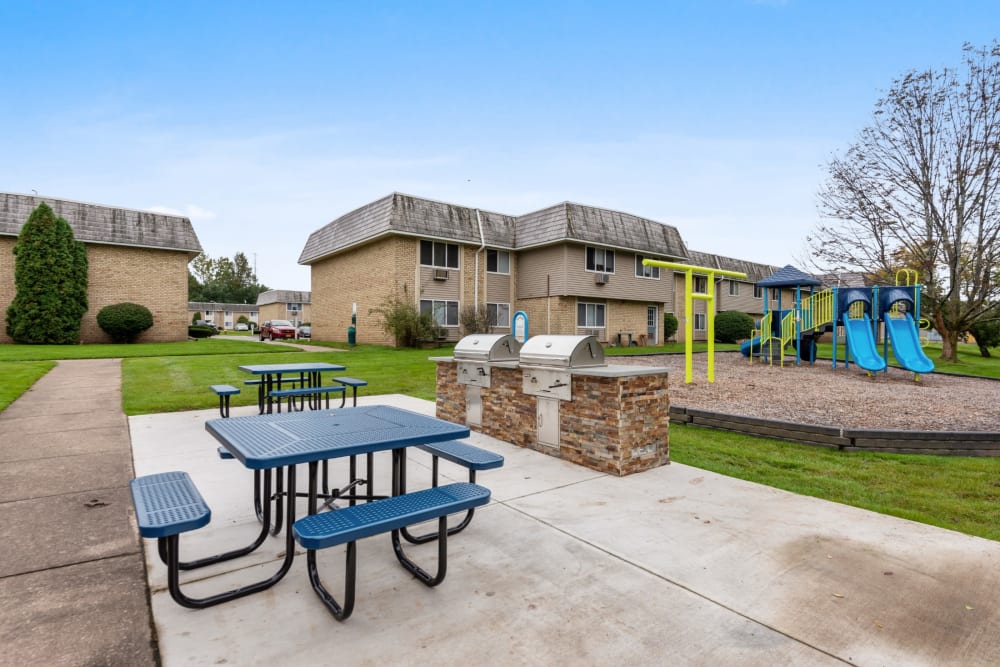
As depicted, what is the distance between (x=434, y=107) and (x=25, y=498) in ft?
47.4

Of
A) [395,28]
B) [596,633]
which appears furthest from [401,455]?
[395,28]

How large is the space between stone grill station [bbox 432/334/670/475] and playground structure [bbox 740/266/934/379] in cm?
1078

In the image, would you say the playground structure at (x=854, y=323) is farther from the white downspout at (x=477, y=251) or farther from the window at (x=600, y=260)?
the white downspout at (x=477, y=251)

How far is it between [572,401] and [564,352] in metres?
0.53

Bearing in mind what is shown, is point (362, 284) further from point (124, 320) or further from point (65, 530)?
point (65, 530)

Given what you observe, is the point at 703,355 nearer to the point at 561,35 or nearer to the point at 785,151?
the point at 785,151

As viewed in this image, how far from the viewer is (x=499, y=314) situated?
86.6 feet

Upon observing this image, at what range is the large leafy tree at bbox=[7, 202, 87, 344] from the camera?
2067cm

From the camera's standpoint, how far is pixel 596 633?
2.34 m

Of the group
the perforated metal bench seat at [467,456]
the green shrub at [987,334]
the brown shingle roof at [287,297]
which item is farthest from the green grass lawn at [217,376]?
the brown shingle roof at [287,297]

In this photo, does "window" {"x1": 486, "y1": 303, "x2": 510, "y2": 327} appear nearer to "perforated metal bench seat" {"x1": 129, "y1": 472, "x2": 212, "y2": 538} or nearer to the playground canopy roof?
the playground canopy roof

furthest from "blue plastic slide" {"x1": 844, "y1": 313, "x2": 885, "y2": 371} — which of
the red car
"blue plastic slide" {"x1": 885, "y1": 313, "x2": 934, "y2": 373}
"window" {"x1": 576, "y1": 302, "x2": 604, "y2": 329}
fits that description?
the red car

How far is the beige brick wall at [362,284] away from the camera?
22.6m

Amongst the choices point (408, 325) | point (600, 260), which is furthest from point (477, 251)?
point (600, 260)
